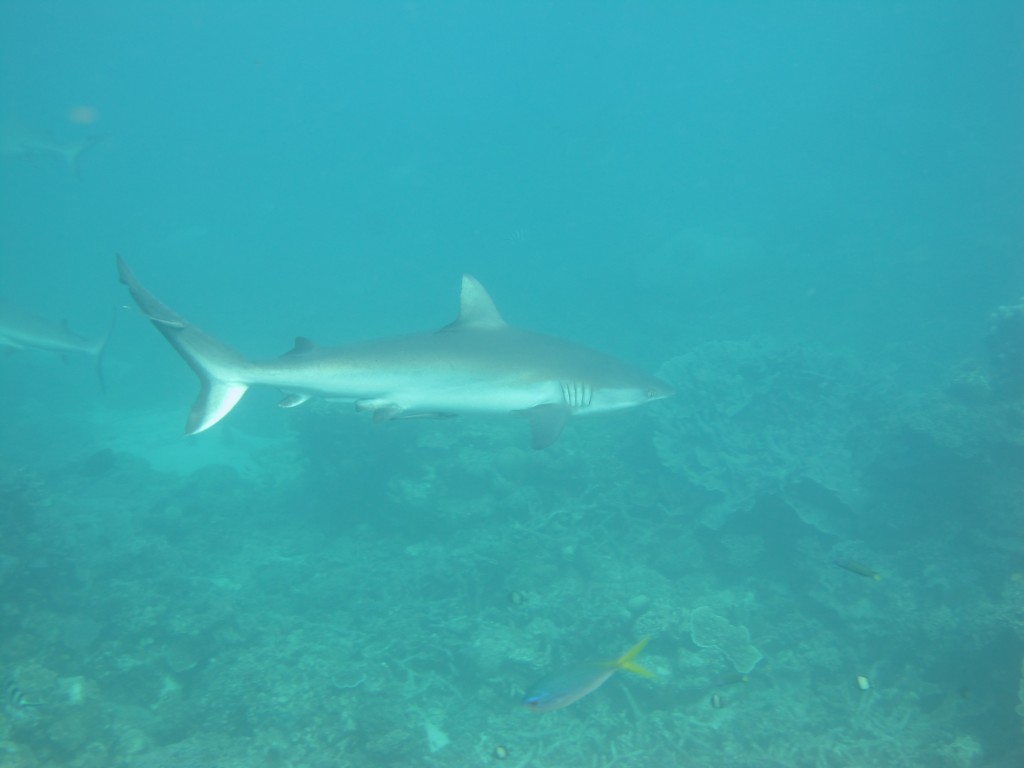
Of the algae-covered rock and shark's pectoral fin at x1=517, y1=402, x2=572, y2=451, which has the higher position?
shark's pectoral fin at x1=517, y1=402, x2=572, y2=451

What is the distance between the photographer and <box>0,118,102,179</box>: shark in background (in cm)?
2230

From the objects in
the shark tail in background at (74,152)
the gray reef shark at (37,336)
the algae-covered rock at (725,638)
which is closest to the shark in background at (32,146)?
the shark tail in background at (74,152)

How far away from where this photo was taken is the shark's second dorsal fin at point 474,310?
587cm

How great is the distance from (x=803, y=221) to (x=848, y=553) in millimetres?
47332

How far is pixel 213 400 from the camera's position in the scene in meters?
5.26

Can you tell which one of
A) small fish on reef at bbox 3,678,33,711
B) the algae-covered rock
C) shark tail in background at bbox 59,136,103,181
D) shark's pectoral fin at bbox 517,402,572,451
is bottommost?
the algae-covered rock

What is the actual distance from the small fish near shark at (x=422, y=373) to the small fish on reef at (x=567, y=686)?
84.9 inches

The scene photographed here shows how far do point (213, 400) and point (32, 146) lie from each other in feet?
91.1

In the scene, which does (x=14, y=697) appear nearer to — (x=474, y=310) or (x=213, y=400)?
(x=213, y=400)

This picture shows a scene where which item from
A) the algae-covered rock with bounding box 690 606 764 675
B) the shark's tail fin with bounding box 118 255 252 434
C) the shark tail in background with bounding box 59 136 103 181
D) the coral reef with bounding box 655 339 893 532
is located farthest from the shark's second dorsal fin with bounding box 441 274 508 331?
the shark tail in background with bounding box 59 136 103 181

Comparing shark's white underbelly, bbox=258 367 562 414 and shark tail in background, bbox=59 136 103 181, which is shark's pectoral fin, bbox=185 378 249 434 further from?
shark tail in background, bbox=59 136 103 181

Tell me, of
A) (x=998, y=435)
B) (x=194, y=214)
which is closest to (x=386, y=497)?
(x=998, y=435)

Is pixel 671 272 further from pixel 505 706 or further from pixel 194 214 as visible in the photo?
pixel 194 214

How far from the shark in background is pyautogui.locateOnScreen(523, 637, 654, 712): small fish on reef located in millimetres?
28858
